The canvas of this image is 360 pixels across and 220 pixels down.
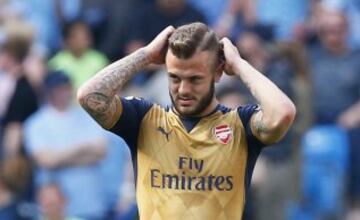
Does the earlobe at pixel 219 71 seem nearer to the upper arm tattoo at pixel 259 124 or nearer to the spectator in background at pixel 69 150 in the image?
the upper arm tattoo at pixel 259 124

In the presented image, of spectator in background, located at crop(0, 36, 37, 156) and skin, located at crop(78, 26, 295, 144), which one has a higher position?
skin, located at crop(78, 26, 295, 144)

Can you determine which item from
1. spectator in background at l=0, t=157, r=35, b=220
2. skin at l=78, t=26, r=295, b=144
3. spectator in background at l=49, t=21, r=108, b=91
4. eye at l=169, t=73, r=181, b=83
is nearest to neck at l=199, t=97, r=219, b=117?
skin at l=78, t=26, r=295, b=144

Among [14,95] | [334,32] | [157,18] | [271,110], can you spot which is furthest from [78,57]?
[271,110]

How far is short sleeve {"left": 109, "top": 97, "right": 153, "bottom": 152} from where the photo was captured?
8.55m

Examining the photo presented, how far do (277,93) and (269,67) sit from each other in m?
6.32

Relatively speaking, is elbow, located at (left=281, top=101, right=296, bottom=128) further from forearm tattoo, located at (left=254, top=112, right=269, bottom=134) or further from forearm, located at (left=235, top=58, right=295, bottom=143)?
forearm tattoo, located at (left=254, top=112, right=269, bottom=134)

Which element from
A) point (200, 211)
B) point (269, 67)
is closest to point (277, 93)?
point (200, 211)

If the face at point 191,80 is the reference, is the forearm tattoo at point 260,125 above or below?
below

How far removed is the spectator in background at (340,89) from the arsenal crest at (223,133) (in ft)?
21.8

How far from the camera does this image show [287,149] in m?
14.8

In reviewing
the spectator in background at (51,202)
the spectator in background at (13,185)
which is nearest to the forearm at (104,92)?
the spectator in background at (51,202)

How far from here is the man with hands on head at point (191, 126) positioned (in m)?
8.37

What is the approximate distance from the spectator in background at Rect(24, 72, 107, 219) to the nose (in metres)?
6.61

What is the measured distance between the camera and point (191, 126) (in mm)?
8570
